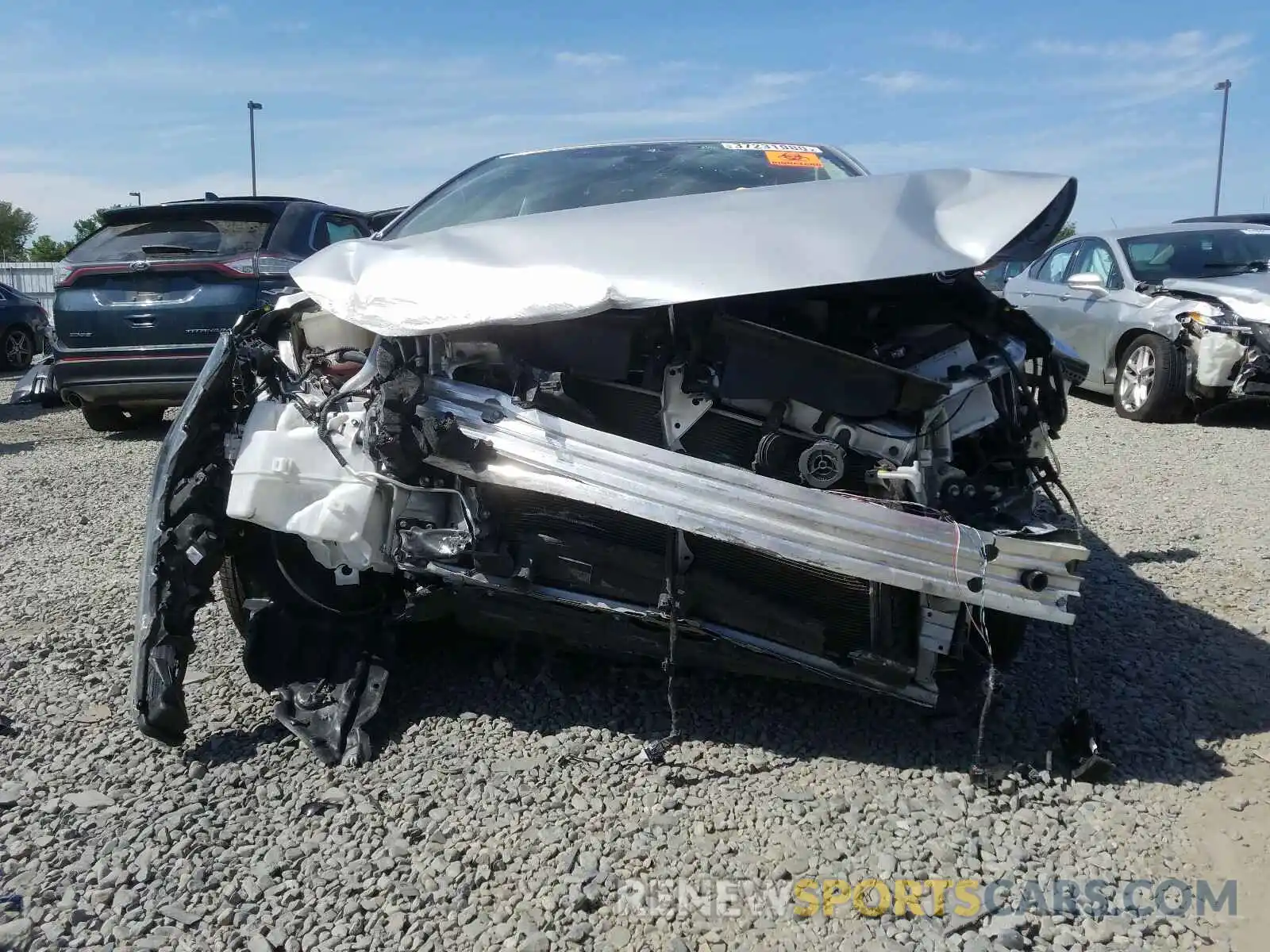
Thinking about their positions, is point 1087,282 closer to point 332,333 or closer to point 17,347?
point 332,333

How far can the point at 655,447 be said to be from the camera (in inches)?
96.7

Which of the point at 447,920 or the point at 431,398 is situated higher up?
the point at 431,398

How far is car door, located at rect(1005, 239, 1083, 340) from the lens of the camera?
29.8 ft

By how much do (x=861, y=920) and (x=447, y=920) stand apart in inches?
34.6

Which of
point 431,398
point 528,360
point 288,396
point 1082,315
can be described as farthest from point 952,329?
point 1082,315

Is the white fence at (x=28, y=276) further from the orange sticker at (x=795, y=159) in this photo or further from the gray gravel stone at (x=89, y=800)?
the gray gravel stone at (x=89, y=800)

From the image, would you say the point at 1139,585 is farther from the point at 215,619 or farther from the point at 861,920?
the point at 215,619

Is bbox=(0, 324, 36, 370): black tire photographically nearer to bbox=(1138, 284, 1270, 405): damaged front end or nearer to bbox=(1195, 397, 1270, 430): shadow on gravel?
bbox=(1138, 284, 1270, 405): damaged front end

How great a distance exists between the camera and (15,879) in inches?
86.7

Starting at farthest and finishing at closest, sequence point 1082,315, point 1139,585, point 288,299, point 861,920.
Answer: point 1082,315, point 1139,585, point 288,299, point 861,920

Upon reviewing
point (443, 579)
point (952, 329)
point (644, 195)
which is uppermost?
point (644, 195)

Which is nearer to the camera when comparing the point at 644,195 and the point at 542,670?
the point at 542,670

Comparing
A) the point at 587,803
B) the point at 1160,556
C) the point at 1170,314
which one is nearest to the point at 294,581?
the point at 587,803

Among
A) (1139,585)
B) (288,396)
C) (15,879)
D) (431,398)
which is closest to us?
(15,879)
